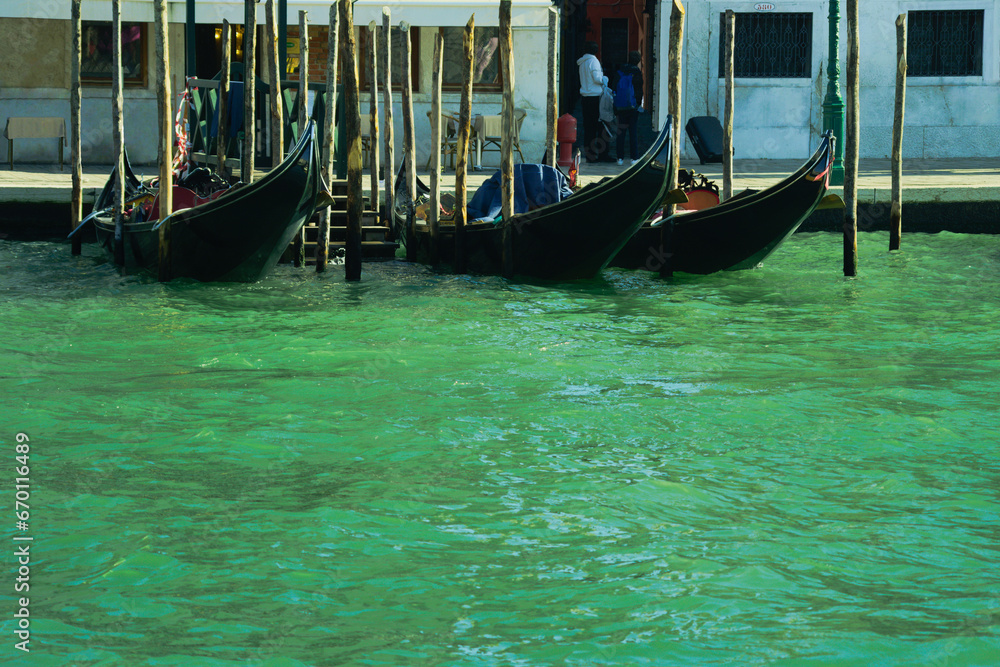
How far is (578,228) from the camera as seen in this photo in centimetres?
823

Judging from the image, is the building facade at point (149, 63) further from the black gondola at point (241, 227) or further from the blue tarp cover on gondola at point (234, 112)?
the black gondola at point (241, 227)

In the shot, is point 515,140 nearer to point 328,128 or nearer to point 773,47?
point 773,47

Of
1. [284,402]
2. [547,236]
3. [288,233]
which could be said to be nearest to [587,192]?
[547,236]

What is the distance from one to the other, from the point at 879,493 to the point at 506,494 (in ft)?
3.93

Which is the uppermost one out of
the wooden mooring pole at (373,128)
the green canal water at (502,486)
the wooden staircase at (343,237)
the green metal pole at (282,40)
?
the green metal pole at (282,40)

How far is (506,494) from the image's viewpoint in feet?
13.5

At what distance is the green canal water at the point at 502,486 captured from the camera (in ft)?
10.5

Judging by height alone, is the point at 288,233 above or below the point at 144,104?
below

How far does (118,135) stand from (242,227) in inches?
41.5

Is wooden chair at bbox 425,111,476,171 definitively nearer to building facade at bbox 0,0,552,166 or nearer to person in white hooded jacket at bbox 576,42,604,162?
building facade at bbox 0,0,552,166

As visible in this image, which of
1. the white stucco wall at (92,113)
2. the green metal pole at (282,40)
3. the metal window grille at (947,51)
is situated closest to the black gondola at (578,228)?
the green metal pole at (282,40)

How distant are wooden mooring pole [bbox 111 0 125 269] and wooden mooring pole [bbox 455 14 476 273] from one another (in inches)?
85.0

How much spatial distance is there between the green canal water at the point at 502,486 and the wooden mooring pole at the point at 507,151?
3.80ft

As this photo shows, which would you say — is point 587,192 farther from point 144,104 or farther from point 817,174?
point 144,104
